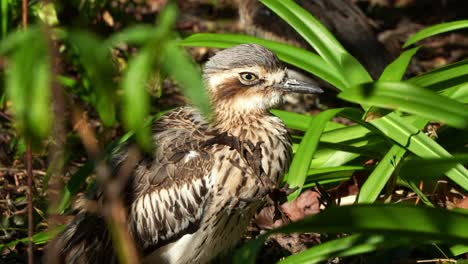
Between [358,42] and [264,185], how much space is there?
327 cm

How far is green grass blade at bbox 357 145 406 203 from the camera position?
13.9ft

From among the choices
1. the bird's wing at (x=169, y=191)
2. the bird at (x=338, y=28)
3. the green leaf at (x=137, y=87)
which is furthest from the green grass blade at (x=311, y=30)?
the green leaf at (x=137, y=87)

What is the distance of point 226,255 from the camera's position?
14.5 ft

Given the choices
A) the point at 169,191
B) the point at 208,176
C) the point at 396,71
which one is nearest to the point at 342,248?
the point at 208,176

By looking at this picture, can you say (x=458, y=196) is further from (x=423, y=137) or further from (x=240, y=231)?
(x=240, y=231)

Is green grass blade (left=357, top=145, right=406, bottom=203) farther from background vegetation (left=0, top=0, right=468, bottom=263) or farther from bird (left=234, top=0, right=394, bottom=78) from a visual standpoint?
bird (left=234, top=0, right=394, bottom=78)

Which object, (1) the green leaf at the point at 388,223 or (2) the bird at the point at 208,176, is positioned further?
(2) the bird at the point at 208,176

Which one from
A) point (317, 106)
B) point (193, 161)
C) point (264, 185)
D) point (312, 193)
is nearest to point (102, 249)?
point (193, 161)

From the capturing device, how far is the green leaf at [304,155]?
3.99 m

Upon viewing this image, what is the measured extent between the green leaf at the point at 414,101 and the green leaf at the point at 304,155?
79 centimetres

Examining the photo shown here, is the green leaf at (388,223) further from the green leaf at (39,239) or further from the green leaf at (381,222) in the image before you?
the green leaf at (39,239)

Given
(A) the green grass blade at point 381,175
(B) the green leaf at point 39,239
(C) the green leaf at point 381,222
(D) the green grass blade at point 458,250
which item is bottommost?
(D) the green grass blade at point 458,250

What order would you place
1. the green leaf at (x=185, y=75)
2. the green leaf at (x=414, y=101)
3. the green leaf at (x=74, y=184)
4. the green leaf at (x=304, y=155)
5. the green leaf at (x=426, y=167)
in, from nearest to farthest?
the green leaf at (x=185, y=75) < the green leaf at (x=426, y=167) < the green leaf at (x=414, y=101) < the green leaf at (x=304, y=155) < the green leaf at (x=74, y=184)

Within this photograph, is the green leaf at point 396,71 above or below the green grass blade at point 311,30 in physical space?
below
